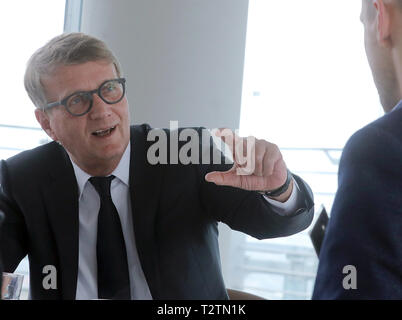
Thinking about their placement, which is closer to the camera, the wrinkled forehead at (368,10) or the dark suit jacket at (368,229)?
the dark suit jacket at (368,229)

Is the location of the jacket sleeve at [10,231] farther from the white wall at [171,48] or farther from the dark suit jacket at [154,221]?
the white wall at [171,48]

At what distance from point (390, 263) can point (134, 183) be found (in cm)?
116

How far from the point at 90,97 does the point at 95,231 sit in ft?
1.36

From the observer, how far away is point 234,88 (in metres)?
3.34

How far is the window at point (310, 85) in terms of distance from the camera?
4.03 metres

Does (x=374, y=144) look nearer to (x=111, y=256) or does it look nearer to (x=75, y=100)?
(x=111, y=256)

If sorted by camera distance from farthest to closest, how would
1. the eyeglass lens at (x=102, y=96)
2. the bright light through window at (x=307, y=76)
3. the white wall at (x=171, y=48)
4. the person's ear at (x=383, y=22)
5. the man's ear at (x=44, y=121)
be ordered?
the bright light through window at (x=307, y=76) → the white wall at (x=171, y=48) → the man's ear at (x=44, y=121) → the eyeglass lens at (x=102, y=96) → the person's ear at (x=383, y=22)

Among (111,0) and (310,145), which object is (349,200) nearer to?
(111,0)

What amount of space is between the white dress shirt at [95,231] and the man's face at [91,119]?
6 centimetres

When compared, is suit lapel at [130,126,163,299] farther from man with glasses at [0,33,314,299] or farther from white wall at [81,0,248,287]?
white wall at [81,0,248,287]

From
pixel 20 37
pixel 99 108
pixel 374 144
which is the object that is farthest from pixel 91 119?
pixel 20 37

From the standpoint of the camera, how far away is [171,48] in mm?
3252

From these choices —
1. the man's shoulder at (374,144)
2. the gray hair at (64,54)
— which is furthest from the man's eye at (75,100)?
the man's shoulder at (374,144)

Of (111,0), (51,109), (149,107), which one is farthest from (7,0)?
(51,109)
